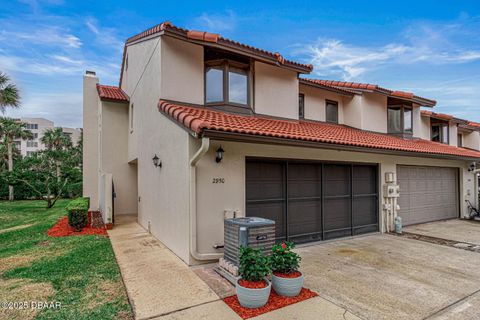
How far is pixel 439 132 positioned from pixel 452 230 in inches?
317

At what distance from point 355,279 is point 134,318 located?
157 inches

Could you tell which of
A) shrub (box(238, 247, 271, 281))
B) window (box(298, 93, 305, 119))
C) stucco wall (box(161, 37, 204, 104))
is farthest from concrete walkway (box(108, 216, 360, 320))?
window (box(298, 93, 305, 119))

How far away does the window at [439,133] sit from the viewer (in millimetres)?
15477

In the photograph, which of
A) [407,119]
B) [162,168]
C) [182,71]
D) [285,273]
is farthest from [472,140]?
[162,168]

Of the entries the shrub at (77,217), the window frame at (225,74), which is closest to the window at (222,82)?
the window frame at (225,74)

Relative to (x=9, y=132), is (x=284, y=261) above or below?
below

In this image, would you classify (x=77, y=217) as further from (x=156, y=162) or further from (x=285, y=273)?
(x=285, y=273)

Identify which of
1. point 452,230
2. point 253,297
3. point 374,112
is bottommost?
point 452,230

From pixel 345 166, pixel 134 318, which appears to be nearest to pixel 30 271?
pixel 134 318

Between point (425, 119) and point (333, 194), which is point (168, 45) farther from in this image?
point (425, 119)

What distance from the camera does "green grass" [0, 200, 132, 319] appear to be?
3.92 m

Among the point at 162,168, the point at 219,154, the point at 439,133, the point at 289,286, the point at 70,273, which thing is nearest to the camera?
the point at 289,286

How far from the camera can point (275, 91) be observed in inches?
360

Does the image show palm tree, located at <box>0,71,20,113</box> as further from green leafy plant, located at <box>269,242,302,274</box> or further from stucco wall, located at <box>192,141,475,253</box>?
green leafy plant, located at <box>269,242,302,274</box>
